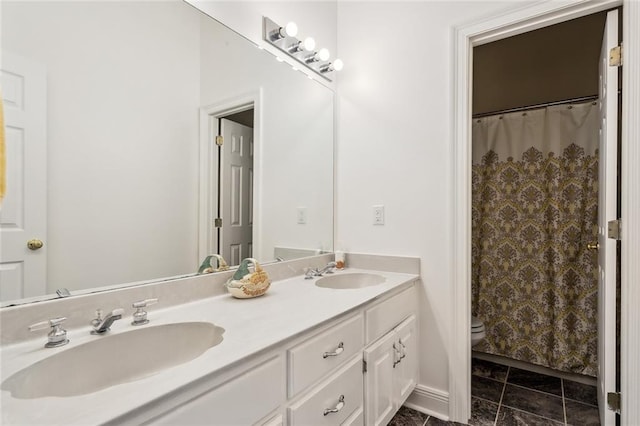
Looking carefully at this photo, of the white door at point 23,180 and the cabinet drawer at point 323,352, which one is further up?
the white door at point 23,180

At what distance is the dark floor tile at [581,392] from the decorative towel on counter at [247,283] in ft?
6.51

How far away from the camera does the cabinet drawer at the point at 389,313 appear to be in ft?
4.43

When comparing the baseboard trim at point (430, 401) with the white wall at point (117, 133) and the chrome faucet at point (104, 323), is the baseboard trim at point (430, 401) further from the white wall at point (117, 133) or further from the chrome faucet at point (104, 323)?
the chrome faucet at point (104, 323)

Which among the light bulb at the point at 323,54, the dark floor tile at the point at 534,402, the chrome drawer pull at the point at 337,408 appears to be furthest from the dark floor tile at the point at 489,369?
the light bulb at the point at 323,54

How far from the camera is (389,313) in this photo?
150 cm

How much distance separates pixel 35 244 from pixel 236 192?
0.76 m

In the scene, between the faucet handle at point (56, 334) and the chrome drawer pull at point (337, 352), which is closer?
the faucet handle at point (56, 334)

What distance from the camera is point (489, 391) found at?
203 cm

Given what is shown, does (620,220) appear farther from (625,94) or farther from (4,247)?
(4,247)

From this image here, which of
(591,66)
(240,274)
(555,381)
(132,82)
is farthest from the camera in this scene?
(591,66)

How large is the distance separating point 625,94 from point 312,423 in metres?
1.77

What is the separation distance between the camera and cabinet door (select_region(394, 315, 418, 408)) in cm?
157

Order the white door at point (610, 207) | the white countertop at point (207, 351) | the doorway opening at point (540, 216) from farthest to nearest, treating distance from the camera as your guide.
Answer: the doorway opening at point (540, 216) < the white door at point (610, 207) < the white countertop at point (207, 351)

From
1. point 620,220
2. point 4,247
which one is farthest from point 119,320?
point 620,220
